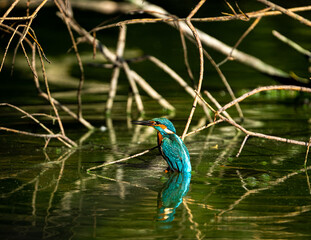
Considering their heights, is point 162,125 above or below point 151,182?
above

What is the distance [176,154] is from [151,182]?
0.99ft

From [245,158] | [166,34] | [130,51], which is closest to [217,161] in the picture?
[245,158]

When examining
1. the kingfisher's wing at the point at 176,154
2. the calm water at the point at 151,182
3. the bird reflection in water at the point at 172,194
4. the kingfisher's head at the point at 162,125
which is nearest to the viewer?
the calm water at the point at 151,182

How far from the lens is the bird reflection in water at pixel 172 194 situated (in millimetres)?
4129

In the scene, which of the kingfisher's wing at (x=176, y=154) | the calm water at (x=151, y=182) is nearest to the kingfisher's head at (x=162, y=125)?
the kingfisher's wing at (x=176, y=154)

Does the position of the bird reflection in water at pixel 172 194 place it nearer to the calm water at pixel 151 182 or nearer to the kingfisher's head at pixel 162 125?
the calm water at pixel 151 182

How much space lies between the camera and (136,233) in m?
3.73

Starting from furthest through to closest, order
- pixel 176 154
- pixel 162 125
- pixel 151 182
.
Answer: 1. pixel 162 125
2. pixel 176 154
3. pixel 151 182

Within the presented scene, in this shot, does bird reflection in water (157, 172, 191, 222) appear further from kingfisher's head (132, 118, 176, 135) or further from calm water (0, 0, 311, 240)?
kingfisher's head (132, 118, 176, 135)

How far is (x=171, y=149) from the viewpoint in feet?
16.6

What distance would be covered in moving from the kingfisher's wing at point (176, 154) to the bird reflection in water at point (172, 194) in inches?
2.6

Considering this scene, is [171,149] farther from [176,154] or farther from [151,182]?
[151,182]

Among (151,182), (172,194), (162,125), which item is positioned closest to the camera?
(172,194)

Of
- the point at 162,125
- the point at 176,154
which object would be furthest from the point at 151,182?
the point at 162,125
